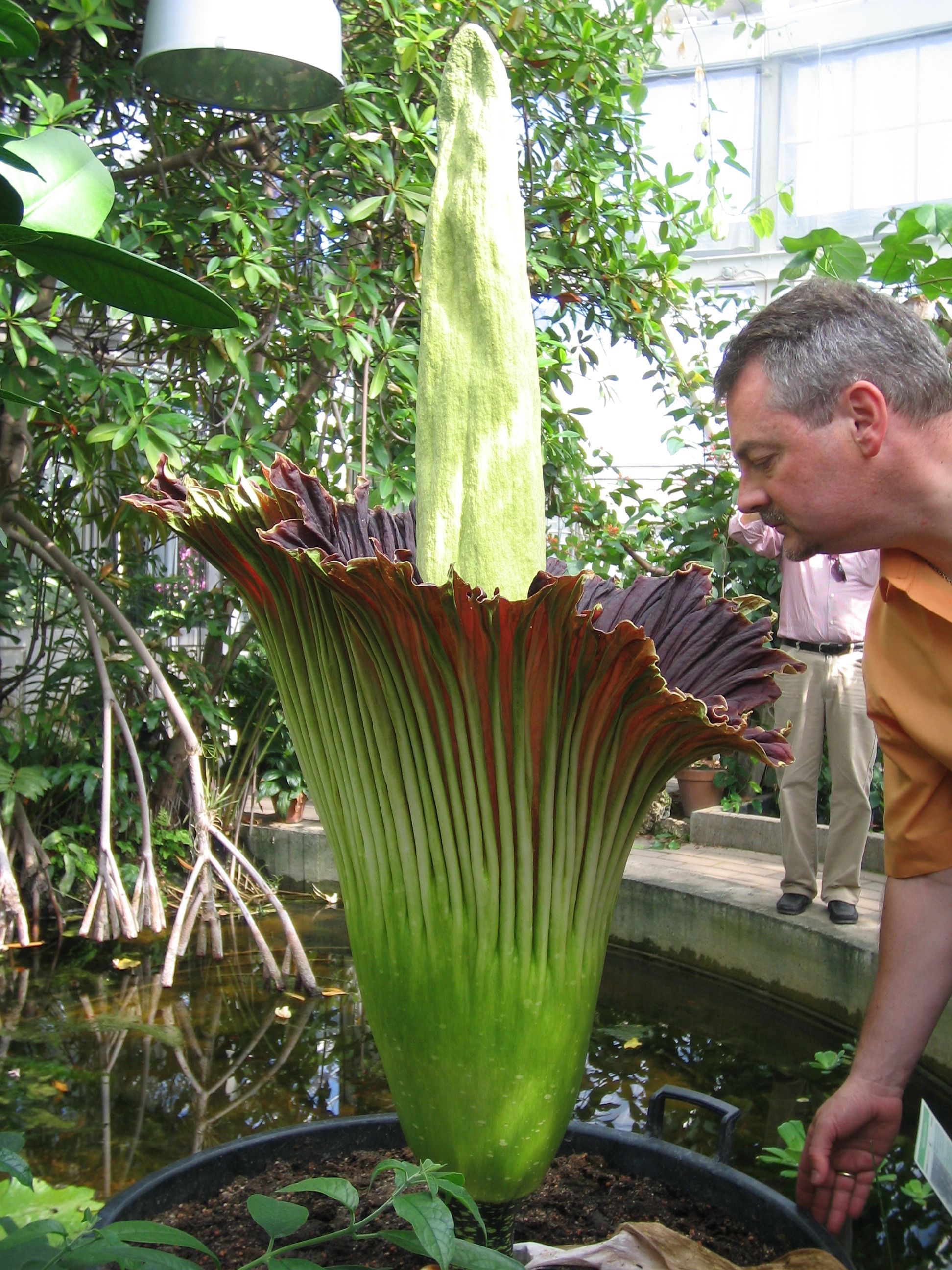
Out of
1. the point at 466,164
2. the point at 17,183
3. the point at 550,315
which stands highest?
the point at 550,315

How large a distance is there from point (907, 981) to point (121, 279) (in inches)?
45.3

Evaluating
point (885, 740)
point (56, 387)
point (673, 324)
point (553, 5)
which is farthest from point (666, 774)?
point (673, 324)

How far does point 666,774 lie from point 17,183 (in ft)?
2.39

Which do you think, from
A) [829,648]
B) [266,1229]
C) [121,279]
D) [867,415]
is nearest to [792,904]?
[829,648]

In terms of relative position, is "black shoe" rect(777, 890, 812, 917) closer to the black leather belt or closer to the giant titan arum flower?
the black leather belt

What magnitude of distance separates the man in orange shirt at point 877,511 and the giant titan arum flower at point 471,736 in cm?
30

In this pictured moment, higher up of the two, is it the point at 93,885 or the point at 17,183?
the point at 17,183

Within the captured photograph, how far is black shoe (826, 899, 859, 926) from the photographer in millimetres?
3510

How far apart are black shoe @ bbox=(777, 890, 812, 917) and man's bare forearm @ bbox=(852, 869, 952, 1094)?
2398 millimetres

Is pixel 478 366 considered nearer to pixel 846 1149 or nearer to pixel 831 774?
pixel 846 1149

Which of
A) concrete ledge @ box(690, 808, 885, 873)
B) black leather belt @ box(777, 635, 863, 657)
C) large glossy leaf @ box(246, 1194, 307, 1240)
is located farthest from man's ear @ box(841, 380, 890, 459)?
concrete ledge @ box(690, 808, 885, 873)

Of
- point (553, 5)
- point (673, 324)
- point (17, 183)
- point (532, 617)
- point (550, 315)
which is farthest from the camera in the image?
point (673, 324)

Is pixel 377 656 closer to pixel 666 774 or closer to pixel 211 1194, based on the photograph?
pixel 666 774

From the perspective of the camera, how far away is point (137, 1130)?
2.44m
